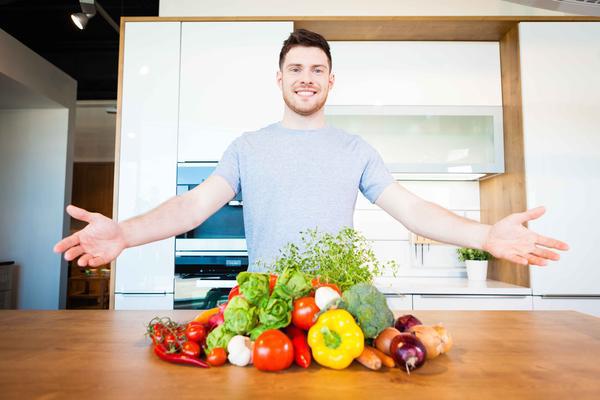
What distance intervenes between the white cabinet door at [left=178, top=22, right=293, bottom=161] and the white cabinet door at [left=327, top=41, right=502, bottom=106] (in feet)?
→ 1.46

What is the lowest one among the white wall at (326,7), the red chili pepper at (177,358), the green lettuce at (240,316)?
the red chili pepper at (177,358)

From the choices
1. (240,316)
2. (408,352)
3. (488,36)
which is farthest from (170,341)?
(488,36)

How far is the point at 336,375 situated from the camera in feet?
2.94

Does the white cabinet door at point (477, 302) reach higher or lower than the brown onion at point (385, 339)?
lower

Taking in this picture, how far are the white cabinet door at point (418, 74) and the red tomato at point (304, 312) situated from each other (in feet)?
7.61

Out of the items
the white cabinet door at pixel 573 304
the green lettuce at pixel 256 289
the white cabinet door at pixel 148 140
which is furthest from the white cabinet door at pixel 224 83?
the green lettuce at pixel 256 289

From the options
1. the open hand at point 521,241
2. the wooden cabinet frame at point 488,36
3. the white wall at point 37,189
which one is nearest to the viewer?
the open hand at point 521,241

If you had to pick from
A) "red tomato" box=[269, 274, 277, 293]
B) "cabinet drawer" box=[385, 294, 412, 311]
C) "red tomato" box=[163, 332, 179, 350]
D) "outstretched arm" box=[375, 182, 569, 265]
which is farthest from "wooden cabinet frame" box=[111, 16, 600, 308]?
"red tomato" box=[269, 274, 277, 293]

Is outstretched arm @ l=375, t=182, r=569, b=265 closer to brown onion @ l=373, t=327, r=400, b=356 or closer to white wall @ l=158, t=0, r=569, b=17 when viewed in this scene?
brown onion @ l=373, t=327, r=400, b=356

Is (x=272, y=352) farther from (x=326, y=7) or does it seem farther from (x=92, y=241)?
(x=326, y=7)

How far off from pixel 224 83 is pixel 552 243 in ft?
7.52

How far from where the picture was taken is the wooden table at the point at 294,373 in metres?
0.81

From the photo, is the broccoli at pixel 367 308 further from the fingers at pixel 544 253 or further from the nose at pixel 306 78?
the nose at pixel 306 78

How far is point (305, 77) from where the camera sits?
1.80m
